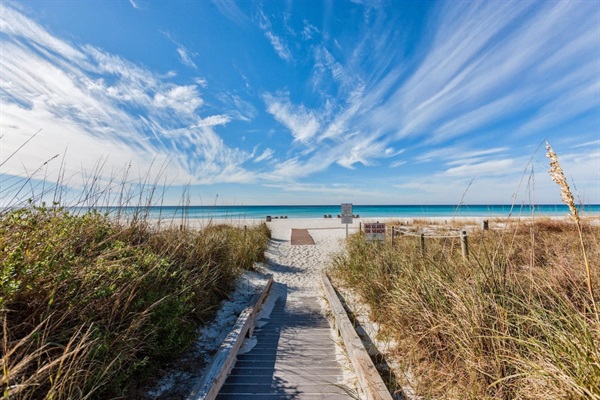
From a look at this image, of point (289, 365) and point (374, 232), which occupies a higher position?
point (374, 232)

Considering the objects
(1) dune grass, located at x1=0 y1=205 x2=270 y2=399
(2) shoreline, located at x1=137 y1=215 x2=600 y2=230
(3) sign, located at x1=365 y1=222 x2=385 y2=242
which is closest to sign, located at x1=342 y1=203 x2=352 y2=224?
(2) shoreline, located at x1=137 y1=215 x2=600 y2=230

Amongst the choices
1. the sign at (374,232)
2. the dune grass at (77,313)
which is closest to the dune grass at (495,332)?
the dune grass at (77,313)

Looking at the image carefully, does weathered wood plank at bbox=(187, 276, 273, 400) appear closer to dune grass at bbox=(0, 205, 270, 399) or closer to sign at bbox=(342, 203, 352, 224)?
dune grass at bbox=(0, 205, 270, 399)

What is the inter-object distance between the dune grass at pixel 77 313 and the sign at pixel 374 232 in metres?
4.21

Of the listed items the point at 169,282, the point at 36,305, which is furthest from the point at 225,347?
the point at 36,305

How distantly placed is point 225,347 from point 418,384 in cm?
184

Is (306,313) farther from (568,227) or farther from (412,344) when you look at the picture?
(568,227)

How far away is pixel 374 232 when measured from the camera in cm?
634

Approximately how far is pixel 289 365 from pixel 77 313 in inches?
80.6

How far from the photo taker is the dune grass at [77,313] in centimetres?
151

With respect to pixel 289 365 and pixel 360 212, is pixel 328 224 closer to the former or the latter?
pixel 289 365

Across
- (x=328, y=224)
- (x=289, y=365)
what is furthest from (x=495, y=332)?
(x=328, y=224)

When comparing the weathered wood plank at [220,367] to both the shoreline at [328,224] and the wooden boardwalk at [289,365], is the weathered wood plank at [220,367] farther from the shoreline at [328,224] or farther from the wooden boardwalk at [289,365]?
the shoreline at [328,224]

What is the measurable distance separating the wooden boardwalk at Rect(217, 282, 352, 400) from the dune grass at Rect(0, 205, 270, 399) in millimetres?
747
